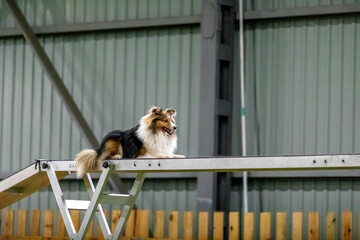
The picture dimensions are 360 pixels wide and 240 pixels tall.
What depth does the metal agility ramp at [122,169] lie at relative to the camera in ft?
27.6

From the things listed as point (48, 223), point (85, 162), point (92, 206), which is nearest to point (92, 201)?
point (92, 206)

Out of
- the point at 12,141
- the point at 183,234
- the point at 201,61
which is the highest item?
the point at 201,61

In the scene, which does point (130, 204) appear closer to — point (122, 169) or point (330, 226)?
point (122, 169)

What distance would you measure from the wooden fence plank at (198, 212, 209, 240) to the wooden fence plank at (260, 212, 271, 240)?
2.93ft

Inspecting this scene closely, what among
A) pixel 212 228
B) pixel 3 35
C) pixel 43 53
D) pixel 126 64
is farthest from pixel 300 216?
pixel 3 35

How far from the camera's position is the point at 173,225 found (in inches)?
574

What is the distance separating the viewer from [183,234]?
14664 millimetres

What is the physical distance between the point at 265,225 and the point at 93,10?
4.84 m

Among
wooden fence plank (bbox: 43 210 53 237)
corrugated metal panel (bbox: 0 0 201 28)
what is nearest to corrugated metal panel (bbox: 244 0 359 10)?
corrugated metal panel (bbox: 0 0 201 28)

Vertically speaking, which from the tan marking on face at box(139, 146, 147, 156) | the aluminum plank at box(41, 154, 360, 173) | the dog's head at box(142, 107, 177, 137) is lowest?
the aluminum plank at box(41, 154, 360, 173)

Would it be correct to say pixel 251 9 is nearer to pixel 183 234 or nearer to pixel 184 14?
pixel 184 14

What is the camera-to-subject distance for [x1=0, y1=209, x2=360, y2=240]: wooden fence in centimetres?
1352

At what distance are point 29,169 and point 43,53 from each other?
5671 millimetres

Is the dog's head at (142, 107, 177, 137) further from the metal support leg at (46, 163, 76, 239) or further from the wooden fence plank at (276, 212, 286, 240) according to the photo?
the wooden fence plank at (276, 212, 286, 240)
